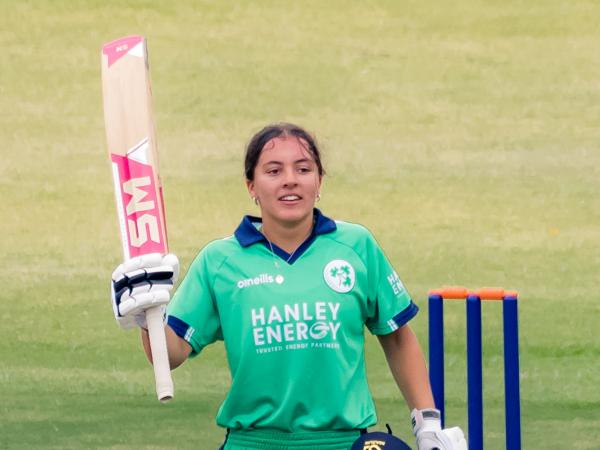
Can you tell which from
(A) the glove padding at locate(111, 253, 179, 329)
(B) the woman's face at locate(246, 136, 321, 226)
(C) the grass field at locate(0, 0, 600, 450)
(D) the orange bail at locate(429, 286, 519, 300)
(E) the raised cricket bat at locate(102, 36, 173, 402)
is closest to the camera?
(A) the glove padding at locate(111, 253, 179, 329)

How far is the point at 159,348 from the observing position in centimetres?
346

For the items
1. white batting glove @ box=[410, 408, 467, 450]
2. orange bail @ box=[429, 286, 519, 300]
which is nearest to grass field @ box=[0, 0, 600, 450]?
orange bail @ box=[429, 286, 519, 300]

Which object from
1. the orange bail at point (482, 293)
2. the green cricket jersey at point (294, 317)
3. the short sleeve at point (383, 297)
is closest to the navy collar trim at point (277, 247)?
the green cricket jersey at point (294, 317)

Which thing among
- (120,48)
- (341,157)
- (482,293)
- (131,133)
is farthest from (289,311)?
(341,157)

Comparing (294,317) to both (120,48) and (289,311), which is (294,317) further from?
(120,48)

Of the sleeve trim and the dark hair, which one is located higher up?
the dark hair

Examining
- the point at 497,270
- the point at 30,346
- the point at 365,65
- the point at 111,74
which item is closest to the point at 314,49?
the point at 365,65

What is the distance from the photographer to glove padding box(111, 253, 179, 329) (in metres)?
3.39

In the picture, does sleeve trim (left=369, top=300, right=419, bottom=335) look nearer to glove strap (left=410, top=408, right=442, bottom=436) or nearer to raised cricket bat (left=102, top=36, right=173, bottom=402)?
glove strap (left=410, top=408, right=442, bottom=436)

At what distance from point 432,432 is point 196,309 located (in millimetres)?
654

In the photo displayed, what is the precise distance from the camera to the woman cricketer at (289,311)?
11.4ft

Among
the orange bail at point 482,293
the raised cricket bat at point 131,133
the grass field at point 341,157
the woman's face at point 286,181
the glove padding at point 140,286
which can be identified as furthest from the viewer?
the grass field at point 341,157

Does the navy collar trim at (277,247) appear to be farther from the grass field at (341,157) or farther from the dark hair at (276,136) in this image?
the grass field at (341,157)

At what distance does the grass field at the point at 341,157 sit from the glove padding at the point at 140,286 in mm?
4296
